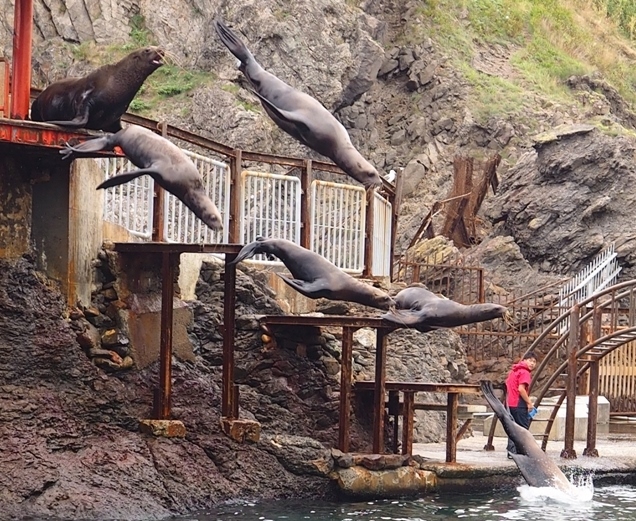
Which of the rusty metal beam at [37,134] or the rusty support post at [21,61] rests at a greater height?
the rusty support post at [21,61]

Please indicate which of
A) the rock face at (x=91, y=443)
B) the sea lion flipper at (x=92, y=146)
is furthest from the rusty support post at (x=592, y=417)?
the sea lion flipper at (x=92, y=146)

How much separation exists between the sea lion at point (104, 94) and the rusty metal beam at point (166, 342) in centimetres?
193

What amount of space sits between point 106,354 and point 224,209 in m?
3.59

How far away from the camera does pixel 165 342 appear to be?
15.7m

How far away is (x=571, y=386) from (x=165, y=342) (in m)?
6.66

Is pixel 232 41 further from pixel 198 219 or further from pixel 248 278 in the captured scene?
pixel 248 278

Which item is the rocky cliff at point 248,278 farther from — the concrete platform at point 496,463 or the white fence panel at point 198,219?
the concrete platform at point 496,463

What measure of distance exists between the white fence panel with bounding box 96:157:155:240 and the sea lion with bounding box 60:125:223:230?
2681 mm

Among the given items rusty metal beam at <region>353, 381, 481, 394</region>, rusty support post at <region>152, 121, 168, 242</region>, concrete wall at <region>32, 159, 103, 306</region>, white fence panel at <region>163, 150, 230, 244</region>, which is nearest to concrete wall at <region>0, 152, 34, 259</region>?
concrete wall at <region>32, 159, 103, 306</region>

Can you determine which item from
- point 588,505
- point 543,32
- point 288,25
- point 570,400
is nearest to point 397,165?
point 288,25

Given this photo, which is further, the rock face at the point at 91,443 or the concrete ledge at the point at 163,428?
the concrete ledge at the point at 163,428

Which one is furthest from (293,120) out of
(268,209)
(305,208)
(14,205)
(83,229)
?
(305,208)

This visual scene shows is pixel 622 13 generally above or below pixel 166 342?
above

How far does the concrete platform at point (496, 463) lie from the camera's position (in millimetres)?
17062
